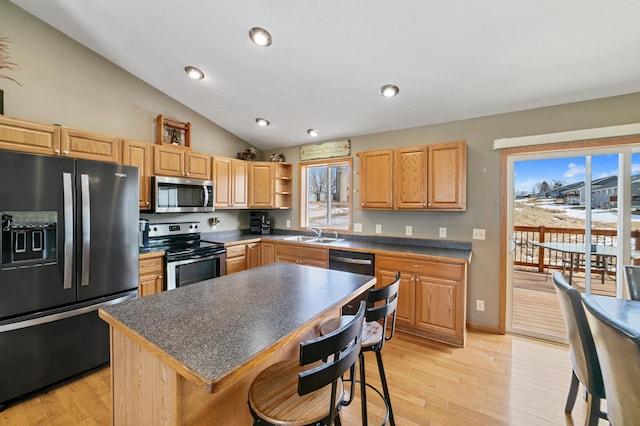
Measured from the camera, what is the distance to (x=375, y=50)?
2.23m

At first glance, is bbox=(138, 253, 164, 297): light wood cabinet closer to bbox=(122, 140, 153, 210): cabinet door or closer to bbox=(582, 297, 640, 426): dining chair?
bbox=(122, 140, 153, 210): cabinet door

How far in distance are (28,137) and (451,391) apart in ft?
12.9

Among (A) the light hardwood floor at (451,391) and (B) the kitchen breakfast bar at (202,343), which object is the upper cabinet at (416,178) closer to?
(A) the light hardwood floor at (451,391)

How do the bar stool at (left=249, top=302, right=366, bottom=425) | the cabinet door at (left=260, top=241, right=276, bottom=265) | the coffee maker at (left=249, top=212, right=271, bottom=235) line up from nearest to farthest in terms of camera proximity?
the bar stool at (left=249, top=302, right=366, bottom=425) < the cabinet door at (left=260, top=241, right=276, bottom=265) < the coffee maker at (left=249, top=212, right=271, bottom=235)

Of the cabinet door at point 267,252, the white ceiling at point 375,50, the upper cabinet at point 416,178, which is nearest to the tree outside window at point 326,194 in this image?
the upper cabinet at point 416,178

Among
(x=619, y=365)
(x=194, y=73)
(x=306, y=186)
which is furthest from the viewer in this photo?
(x=306, y=186)

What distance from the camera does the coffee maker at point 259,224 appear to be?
14.8ft

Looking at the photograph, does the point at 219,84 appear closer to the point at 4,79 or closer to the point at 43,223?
the point at 4,79

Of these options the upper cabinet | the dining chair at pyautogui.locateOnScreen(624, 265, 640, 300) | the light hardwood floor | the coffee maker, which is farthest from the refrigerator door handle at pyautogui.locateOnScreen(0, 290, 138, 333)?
the dining chair at pyautogui.locateOnScreen(624, 265, 640, 300)

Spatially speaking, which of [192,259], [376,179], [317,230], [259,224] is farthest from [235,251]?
[376,179]

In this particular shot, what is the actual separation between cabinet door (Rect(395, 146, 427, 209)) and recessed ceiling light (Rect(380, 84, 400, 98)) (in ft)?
2.11

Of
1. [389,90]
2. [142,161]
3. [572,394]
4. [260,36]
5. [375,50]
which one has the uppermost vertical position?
[260,36]

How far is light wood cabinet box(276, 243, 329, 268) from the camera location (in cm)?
339

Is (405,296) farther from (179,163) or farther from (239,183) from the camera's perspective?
(179,163)
